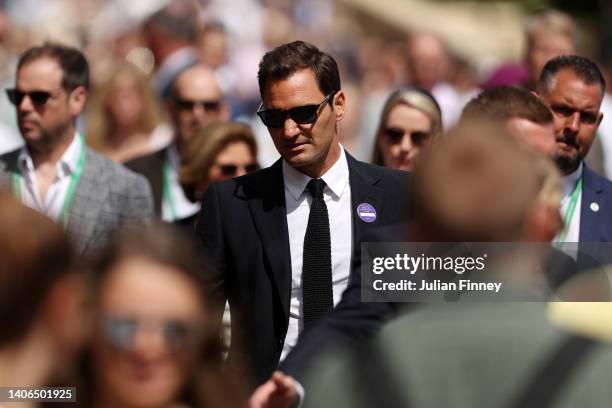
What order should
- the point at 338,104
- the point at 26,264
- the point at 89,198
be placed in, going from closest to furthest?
the point at 26,264
the point at 338,104
the point at 89,198

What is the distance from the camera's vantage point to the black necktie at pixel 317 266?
545 centimetres

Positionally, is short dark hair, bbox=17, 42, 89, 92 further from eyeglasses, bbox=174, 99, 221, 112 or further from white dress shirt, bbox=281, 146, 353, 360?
white dress shirt, bbox=281, 146, 353, 360

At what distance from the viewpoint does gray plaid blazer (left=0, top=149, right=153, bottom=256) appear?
6.93m

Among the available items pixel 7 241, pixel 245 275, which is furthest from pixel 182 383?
pixel 245 275

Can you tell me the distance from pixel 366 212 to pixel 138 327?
2.52 metres

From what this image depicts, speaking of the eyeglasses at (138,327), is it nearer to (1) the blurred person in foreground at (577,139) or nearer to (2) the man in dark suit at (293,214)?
(2) the man in dark suit at (293,214)

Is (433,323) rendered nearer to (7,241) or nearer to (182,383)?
(182,383)

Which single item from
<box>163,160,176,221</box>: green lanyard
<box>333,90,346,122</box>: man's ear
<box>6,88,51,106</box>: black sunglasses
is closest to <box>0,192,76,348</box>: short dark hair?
<box>333,90,346,122</box>: man's ear

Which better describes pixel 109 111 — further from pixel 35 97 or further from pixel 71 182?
pixel 71 182

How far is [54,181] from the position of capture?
7.20 meters

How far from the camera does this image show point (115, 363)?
127 inches

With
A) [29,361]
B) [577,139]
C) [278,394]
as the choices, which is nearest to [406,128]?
[577,139]

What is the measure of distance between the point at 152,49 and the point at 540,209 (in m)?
11.5

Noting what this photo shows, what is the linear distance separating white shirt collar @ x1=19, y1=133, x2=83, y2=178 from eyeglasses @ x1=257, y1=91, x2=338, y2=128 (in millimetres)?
1773
